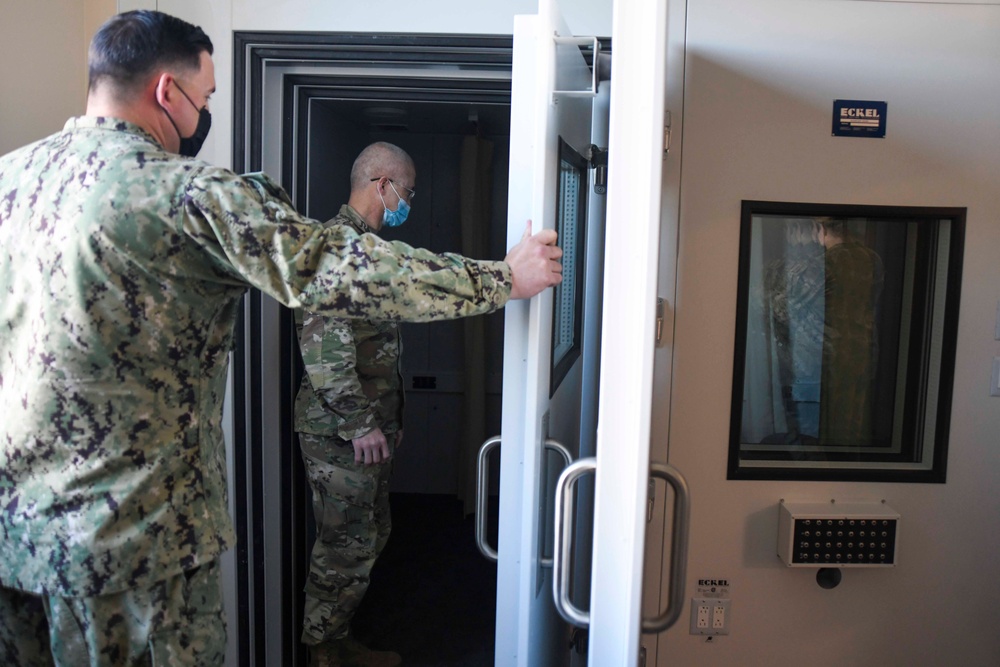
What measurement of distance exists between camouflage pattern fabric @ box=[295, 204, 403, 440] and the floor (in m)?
0.92

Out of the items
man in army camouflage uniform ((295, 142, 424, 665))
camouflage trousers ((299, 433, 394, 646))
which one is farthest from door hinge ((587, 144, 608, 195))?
camouflage trousers ((299, 433, 394, 646))

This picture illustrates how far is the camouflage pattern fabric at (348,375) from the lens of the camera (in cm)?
245

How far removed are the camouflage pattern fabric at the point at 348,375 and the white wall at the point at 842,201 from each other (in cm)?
104

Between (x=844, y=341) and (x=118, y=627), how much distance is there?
1.76m

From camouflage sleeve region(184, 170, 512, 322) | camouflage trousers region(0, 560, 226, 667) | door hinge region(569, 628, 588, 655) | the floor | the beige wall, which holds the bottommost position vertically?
the floor

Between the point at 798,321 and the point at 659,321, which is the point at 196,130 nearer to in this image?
the point at 659,321

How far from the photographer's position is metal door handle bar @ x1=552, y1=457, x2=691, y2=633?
137cm

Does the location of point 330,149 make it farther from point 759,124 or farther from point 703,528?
point 703,528

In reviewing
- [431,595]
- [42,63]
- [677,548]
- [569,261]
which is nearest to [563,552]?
[677,548]

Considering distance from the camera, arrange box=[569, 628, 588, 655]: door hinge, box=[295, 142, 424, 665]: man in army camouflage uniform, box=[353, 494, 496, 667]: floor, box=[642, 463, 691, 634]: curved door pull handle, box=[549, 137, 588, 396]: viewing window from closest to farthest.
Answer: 1. box=[642, 463, 691, 634]: curved door pull handle
2. box=[549, 137, 588, 396]: viewing window
3. box=[569, 628, 588, 655]: door hinge
4. box=[295, 142, 424, 665]: man in army camouflage uniform
5. box=[353, 494, 496, 667]: floor

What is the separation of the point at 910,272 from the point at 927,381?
0.28m

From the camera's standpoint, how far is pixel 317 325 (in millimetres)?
2447

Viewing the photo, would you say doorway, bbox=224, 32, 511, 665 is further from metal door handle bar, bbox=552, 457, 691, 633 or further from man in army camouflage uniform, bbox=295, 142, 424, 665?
metal door handle bar, bbox=552, 457, 691, 633

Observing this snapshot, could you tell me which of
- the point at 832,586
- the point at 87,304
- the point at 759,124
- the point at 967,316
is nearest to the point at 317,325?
the point at 87,304
